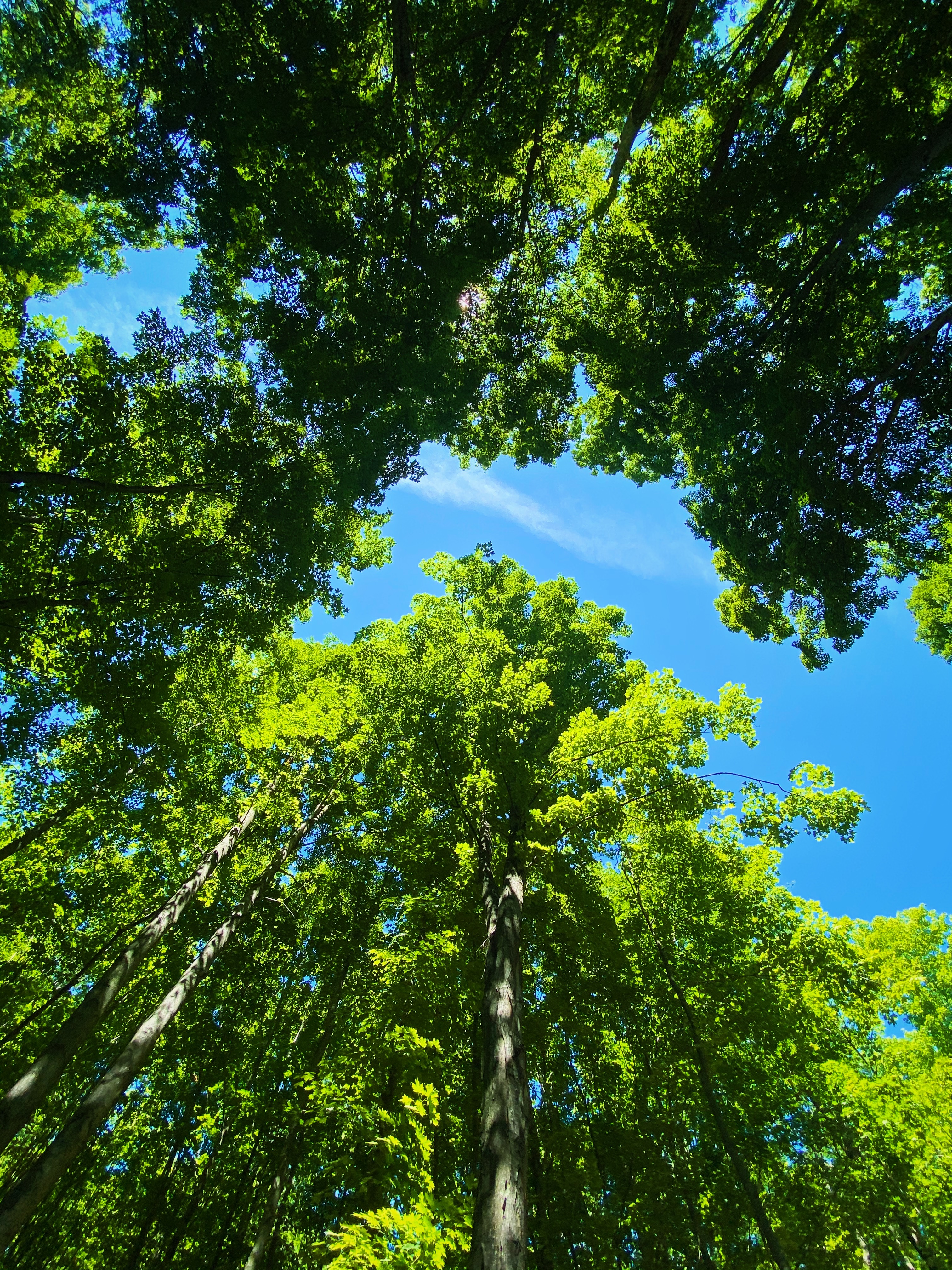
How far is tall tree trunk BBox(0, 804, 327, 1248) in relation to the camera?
3883 mm

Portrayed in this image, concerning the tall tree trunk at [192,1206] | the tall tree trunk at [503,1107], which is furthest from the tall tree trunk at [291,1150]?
the tall tree trunk at [503,1107]

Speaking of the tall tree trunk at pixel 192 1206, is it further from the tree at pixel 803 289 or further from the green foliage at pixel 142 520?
the tree at pixel 803 289

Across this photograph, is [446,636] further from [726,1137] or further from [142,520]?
[726,1137]

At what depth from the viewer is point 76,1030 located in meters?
4.71

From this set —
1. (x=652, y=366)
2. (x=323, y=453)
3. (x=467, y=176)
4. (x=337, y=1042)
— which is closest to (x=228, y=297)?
(x=323, y=453)

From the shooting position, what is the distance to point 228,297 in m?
7.60

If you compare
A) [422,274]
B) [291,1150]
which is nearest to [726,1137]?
[291,1150]

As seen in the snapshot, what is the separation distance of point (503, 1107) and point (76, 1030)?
161 inches

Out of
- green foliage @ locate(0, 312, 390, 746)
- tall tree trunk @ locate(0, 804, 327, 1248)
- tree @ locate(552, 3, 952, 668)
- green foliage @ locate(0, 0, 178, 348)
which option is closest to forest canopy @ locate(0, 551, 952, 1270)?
tall tree trunk @ locate(0, 804, 327, 1248)

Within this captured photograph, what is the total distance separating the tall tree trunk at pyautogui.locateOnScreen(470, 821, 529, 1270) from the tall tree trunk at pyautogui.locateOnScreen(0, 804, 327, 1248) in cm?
339

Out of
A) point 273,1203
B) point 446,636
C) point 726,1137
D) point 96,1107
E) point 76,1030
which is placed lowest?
point 273,1203

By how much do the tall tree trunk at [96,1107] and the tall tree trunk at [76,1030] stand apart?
13.7 inches

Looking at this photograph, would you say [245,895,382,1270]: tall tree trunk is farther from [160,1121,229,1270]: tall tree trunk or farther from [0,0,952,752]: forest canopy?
[0,0,952,752]: forest canopy

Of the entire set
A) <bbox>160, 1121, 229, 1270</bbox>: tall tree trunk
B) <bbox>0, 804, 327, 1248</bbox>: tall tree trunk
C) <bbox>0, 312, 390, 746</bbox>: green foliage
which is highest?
<bbox>0, 312, 390, 746</bbox>: green foliage
